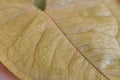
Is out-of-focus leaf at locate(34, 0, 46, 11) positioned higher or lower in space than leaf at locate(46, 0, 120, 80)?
higher

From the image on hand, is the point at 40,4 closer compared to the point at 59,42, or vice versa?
the point at 59,42

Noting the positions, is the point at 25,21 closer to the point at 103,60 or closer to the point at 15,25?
the point at 15,25

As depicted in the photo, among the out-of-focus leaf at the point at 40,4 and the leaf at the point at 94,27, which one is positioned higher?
the out-of-focus leaf at the point at 40,4

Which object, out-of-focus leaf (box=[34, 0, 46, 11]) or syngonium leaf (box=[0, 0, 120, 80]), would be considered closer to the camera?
syngonium leaf (box=[0, 0, 120, 80])

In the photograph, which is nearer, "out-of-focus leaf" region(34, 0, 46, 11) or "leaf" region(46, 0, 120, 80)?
"leaf" region(46, 0, 120, 80)

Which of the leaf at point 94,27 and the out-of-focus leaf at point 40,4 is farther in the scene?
the out-of-focus leaf at point 40,4

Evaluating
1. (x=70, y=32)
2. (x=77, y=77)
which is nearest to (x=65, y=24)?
(x=70, y=32)
